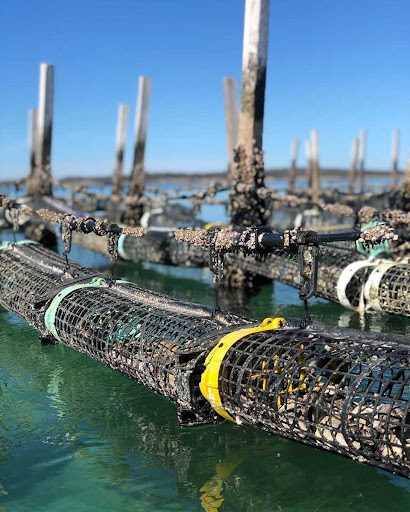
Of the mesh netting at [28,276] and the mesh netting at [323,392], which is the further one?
the mesh netting at [28,276]

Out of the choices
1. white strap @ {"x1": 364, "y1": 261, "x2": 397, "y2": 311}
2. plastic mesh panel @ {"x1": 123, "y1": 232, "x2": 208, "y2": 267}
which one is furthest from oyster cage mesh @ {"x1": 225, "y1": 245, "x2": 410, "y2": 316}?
plastic mesh panel @ {"x1": 123, "y1": 232, "x2": 208, "y2": 267}

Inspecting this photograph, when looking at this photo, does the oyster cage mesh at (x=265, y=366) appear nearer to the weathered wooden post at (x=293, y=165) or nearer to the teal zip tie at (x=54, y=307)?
the teal zip tie at (x=54, y=307)

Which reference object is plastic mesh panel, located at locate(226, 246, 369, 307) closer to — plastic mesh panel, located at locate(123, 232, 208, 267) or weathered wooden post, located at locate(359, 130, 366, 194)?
plastic mesh panel, located at locate(123, 232, 208, 267)

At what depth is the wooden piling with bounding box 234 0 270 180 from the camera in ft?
33.4

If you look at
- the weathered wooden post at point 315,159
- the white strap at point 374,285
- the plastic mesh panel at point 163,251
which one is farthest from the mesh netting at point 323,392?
the weathered wooden post at point 315,159

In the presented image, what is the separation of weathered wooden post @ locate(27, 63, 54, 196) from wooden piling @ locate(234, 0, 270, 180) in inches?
389

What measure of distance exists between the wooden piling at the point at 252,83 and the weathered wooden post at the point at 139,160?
7.94 metres

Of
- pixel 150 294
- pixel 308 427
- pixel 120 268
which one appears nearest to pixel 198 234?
pixel 150 294

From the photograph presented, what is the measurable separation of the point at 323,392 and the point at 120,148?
2007 centimetres

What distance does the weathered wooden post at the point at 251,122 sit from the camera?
10.2 meters

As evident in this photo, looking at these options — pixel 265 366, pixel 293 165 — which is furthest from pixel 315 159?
pixel 265 366

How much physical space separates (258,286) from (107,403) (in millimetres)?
5924

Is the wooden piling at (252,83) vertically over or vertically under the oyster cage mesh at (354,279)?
over

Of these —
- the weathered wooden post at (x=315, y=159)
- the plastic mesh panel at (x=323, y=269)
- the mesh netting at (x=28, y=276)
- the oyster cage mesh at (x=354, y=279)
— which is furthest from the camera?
the weathered wooden post at (x=315, y=159)
